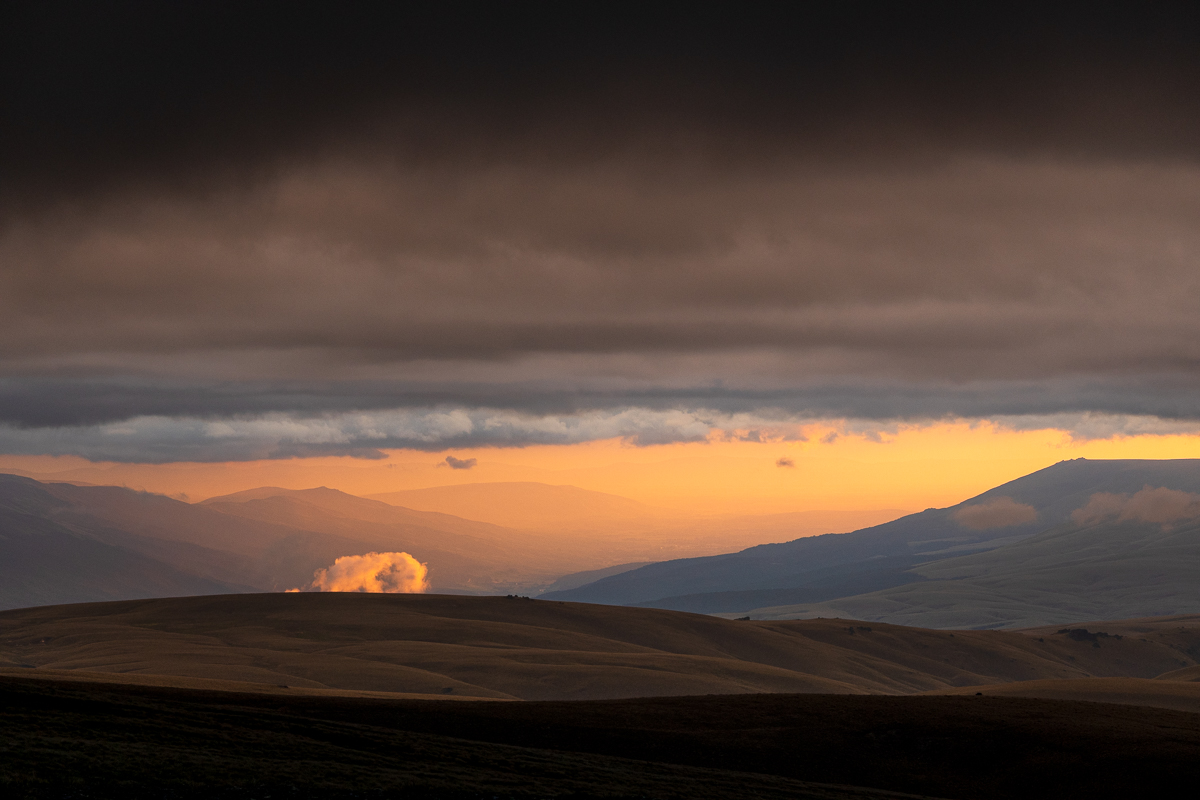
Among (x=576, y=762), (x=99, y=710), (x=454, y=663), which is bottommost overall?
(x=454, y=663)

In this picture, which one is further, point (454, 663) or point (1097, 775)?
point (454, 663)

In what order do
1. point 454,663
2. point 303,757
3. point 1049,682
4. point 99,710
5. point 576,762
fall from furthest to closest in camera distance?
point 454,663 → point 1049,682 → point 576,762 → point 99,710 → point 303,757

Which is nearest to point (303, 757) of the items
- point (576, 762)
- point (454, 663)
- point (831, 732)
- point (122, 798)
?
point (122, 798)

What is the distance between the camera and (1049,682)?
159 m

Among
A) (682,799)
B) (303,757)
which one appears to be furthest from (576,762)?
(303,757)

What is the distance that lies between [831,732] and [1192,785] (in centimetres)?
2418

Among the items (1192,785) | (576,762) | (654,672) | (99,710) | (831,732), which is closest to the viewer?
(99,710)

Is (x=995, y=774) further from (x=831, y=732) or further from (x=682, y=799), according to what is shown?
(x=682, y=799)

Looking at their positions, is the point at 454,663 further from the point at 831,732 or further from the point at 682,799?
the point at 682,799

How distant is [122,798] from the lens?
40406 mm

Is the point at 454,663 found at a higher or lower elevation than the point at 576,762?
lower

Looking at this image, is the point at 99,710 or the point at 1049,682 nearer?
the point at 99,710

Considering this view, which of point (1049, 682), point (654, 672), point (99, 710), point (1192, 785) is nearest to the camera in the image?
point (99, 710)

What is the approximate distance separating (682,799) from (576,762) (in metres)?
9.85
